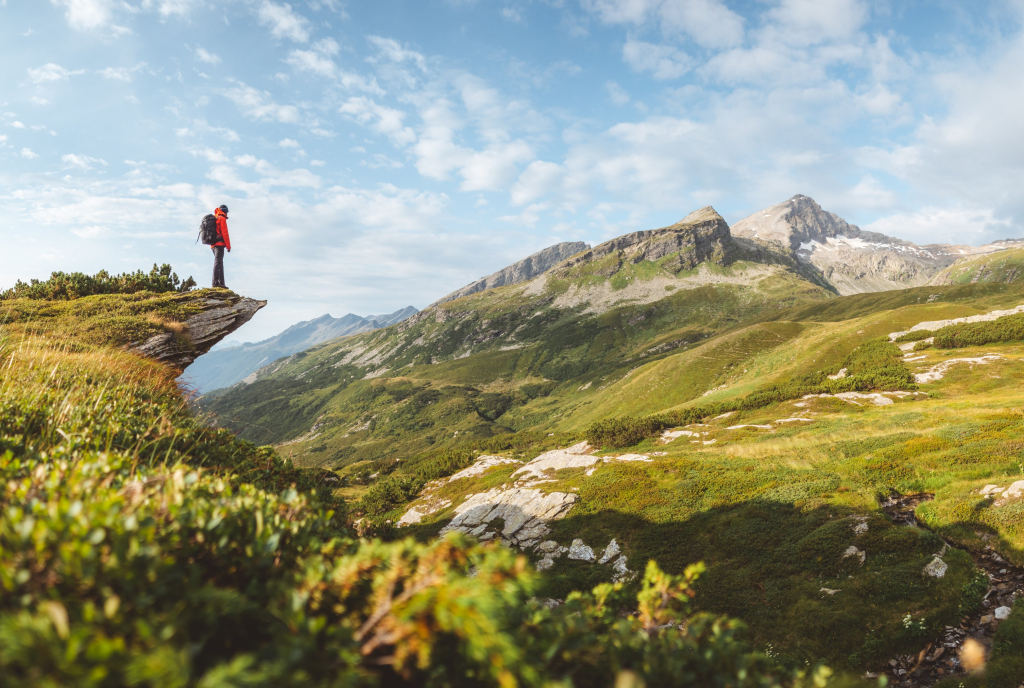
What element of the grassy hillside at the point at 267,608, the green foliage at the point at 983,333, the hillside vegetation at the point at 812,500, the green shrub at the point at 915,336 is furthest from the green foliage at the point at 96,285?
the green shrub at the point at 915,336

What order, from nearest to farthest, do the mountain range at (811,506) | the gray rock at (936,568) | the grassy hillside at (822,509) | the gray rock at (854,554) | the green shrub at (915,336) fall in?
the mountain range at (811,506) < the grassy hillside at (822,509) < the gray rock at (936,568) < the gray rock at (854,554) < the green shrub at (915,336)

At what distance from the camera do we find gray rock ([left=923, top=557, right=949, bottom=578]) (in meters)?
11.1

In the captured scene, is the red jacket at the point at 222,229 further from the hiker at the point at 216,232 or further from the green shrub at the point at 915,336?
the green shrub at the point at 915,336

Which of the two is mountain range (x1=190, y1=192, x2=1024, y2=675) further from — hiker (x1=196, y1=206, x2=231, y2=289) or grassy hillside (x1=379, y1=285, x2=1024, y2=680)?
hiker (x1=196, y1=206, x2=231, y2=289)

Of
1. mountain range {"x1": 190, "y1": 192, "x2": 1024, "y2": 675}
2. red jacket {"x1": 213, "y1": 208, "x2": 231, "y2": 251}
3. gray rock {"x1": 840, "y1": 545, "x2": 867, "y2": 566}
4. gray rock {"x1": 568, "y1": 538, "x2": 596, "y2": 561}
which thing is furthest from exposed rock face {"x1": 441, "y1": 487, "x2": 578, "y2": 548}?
red jacket {"x1": 213, "y1": 208, "x2": 231, "y2": 251}

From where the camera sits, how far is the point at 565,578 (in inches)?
606

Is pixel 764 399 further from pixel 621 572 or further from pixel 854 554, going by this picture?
pixel 621 572

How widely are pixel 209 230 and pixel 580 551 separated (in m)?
29.8

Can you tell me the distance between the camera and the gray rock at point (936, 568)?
1111cm

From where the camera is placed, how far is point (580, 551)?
17.3 meters

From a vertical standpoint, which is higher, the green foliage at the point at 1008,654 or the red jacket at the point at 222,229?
the red jacket at the point at 222,229

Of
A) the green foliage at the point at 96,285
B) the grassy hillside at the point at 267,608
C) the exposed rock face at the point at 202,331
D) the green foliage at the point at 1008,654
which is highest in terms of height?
the green foliage at the point at 96,285

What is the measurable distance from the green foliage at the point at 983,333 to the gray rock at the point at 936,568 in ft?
170

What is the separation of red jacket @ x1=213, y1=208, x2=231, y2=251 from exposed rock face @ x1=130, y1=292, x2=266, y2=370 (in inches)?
145
